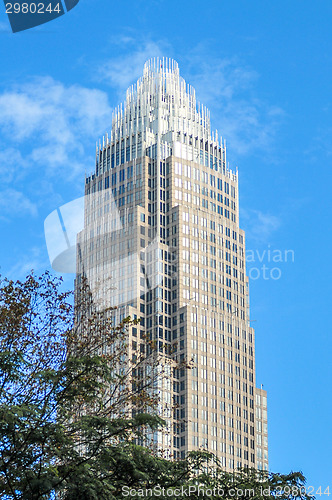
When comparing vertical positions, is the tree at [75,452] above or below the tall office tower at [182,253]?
below

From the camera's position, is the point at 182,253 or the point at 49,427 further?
the point at 182,253

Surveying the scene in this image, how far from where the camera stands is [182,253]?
14500cm

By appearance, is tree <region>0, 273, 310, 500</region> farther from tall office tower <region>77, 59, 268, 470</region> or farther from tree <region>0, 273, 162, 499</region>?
tall office tower <region>77, 59, 268, 470</region>

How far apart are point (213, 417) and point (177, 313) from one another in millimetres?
18302

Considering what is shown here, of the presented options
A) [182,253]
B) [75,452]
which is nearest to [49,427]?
[75,452]

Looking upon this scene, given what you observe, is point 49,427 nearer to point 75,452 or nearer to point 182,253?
point 75,452

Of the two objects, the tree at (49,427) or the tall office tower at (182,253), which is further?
the tall office tower at (182,253)

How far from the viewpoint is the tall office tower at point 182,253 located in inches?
5458

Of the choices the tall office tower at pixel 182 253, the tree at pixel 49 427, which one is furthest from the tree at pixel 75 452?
the tall office tower at pixel 182 253

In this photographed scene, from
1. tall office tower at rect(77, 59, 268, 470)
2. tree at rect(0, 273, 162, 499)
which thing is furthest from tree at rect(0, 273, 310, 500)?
tall office tower at rect(77, 59, 268, 470)

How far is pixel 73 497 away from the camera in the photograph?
77.0 ft

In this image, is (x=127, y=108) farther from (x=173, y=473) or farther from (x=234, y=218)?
(x=173, y=473)

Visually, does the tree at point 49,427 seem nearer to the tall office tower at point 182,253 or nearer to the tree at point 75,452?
the tree at point 75,452

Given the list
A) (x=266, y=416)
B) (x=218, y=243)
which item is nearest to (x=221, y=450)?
(x=266, y=416)
